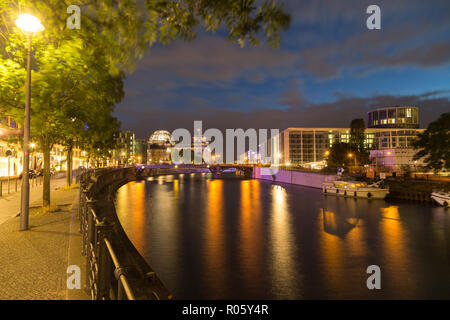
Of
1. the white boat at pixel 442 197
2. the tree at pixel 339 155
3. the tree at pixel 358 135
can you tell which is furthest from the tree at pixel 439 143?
the tree at pixel 358 135

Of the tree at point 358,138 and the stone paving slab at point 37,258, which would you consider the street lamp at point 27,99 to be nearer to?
the stone paving slab at point 37,258

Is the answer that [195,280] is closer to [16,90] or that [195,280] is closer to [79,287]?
[79,287]

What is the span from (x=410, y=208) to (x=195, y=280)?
36857 mm

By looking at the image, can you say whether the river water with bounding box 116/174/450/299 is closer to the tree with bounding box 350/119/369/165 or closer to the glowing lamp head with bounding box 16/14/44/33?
the glowing lamp head with bounding box 16/14/44/33

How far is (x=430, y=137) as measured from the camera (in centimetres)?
5734

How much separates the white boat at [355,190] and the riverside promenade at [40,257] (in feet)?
153

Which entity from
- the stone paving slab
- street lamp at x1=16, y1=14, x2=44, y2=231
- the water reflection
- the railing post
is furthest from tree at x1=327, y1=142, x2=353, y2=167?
the railing post

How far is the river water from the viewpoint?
50.1ft

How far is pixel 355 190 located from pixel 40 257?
5081 centimetres

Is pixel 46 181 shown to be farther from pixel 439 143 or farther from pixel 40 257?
pixel 439 143

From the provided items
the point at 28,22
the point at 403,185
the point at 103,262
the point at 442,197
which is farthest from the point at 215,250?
the point at 403,185

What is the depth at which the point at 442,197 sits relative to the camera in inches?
1670
